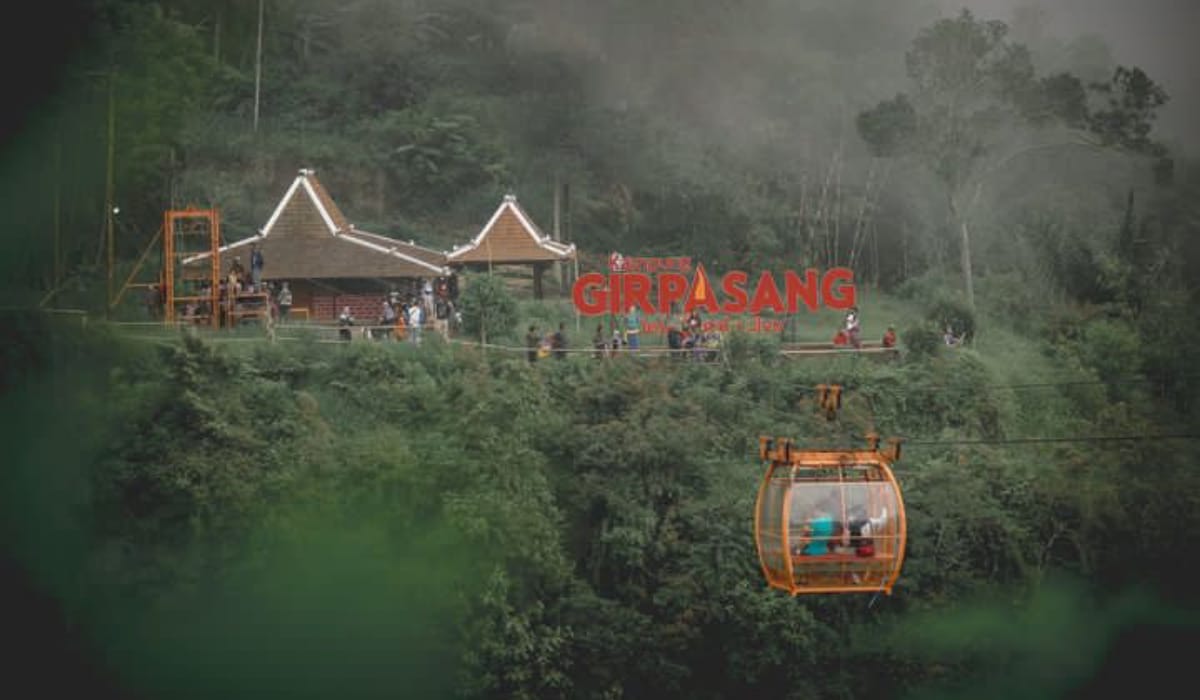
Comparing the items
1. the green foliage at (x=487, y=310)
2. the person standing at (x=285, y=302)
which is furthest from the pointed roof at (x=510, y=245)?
the person standing at (x=285, y=302)

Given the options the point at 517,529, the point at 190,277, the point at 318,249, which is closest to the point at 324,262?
the point at 318,249

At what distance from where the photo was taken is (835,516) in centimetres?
2333

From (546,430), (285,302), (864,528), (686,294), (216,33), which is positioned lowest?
(864,528)

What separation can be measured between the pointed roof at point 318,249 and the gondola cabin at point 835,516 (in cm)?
1480

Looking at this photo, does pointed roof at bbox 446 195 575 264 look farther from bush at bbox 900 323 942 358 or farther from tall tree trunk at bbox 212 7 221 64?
tall tree trunk at bbox 212 7 221 64

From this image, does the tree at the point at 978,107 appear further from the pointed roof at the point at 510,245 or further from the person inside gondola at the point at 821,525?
the person inside gondola at the point at 821,525

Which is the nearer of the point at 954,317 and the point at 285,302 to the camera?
the point at 285,302

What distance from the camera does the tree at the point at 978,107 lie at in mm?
42000

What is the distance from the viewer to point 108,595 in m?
28.9

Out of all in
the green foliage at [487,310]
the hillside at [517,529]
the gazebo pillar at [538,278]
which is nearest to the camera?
the hillside at [517,529]

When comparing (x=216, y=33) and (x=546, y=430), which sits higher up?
(x=216, y=33)

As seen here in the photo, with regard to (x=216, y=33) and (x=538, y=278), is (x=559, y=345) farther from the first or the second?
(x=216, y=33)

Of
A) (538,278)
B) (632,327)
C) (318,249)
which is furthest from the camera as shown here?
(538,278)

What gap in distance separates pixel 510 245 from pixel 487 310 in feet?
11.4
